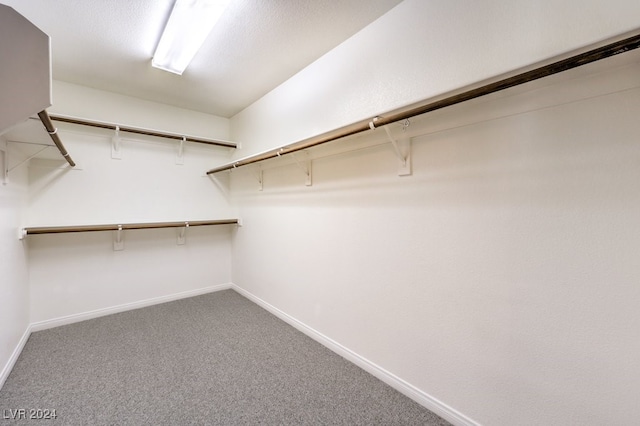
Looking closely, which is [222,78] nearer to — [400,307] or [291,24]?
[291,24]

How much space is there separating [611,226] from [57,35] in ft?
11.0

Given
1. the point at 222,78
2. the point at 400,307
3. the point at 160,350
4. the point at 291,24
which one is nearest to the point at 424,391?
the point at 400,307

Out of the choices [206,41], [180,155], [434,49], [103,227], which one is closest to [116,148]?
[180,155]

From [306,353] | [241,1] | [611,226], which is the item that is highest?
[241,1]

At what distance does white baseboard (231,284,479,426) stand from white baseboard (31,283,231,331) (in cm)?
136

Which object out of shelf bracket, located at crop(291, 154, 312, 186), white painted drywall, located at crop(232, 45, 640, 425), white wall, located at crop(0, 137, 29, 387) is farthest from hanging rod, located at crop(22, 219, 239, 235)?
white painted drywall, located at crop(232, 45, 640, 425)

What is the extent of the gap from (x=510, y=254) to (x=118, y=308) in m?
3.63

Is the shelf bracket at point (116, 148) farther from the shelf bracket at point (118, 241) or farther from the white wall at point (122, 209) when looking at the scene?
the shelf bracket at point (118, 241)

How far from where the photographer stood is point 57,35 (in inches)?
75.6

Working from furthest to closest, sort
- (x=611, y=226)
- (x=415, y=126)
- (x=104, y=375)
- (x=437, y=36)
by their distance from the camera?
1. (x=104, y=375)
2. (x=415, y=126)
3. (x=437, y=36)
4. (x=611, y=226)

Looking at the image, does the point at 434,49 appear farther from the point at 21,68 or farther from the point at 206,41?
the point at 21,68

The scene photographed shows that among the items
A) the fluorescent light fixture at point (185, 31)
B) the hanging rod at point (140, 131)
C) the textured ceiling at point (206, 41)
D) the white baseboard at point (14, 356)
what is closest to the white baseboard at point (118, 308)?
the white baseboard at point (14, 356)

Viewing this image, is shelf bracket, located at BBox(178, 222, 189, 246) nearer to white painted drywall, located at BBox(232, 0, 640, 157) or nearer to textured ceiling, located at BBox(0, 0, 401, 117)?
textured ceiling, located at BBox(0, 0, 401, 117)

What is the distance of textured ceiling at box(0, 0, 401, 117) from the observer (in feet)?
5.48
